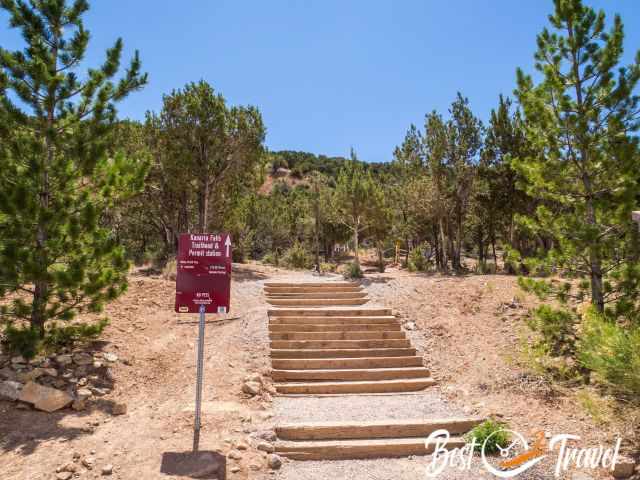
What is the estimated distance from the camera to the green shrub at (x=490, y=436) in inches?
227

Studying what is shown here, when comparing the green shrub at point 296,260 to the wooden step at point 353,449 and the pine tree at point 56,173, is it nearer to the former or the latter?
the pine tree at point 56,173

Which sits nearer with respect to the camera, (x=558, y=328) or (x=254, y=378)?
(x=558, y=328)

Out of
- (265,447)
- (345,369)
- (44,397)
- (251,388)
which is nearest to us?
(265,447)

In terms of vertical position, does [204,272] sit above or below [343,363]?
above

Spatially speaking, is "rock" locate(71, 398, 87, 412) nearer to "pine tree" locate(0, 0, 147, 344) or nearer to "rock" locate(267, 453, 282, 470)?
"pine tree" locate(0, 0, 147, 344)

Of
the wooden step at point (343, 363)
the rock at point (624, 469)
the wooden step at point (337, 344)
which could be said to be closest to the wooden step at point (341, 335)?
the wooden step at point (337, 344)

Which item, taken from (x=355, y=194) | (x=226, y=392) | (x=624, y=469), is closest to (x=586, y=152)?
(x=624, y=469)

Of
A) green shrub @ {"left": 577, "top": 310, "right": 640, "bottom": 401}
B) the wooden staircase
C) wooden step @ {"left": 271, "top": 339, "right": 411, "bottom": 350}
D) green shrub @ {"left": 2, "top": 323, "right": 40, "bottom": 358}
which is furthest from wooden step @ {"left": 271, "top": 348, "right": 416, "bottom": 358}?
green shrub @ {"left": 2, "top": 323, "right": 40, "bottom": 358}

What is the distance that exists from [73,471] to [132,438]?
86 cm

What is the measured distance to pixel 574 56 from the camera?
823 centimetres

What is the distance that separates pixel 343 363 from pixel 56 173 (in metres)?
6.31

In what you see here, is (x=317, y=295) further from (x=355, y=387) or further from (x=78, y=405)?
(x=78, y=405)

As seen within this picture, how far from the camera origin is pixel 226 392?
7477 millimetres

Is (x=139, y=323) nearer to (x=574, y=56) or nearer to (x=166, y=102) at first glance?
(x=574, y=56)
